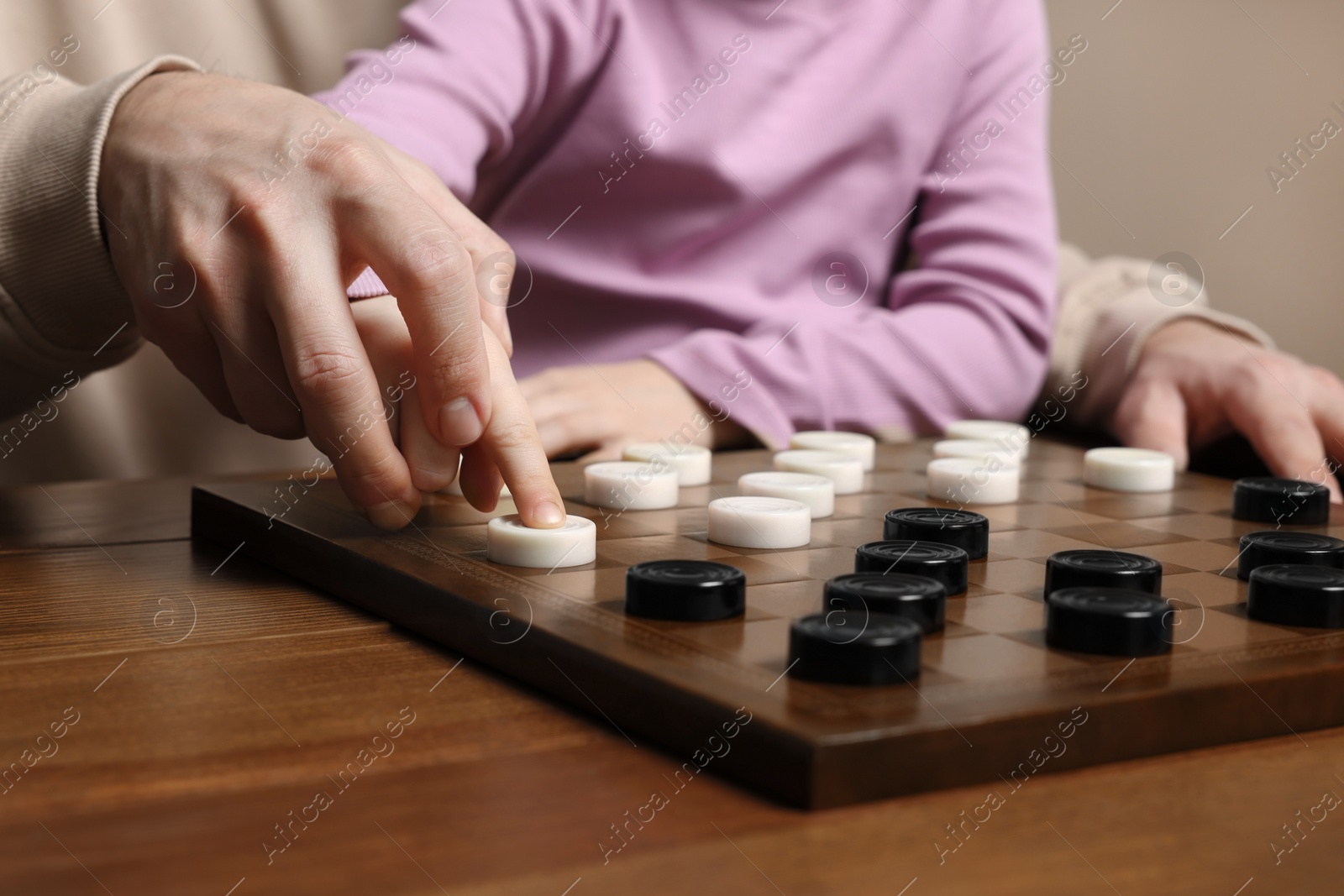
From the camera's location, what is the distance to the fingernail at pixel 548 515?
684 mm

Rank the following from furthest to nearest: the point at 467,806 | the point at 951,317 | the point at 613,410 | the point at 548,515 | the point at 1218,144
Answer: the point at 1218,144
the point at 951,317
the point at 613,410
the point at 548,515
the point at 467,806

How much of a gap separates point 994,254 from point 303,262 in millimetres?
985

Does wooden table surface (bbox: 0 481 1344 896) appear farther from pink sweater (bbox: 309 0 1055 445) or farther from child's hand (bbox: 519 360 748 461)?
pink sweater (bbox: 309 0 1055 445)

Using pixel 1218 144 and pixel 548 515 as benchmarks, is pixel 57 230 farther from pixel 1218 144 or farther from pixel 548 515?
pixel 1218 144

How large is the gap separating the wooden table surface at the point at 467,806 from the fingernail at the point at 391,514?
166 millimetres

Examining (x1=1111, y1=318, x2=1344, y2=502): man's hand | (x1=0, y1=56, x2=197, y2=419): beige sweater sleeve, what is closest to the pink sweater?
(x1=1111, y1=318, x2=1344, y2=502): man's hand

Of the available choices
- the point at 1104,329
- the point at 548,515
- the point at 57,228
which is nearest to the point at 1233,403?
the point at 1104,329

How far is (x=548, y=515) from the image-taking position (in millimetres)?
686

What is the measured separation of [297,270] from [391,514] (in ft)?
0.52

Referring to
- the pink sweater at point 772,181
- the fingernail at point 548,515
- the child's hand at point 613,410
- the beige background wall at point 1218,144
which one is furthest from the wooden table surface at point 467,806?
the beige background wall at point 1218,144

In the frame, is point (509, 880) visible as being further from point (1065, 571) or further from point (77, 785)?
point (1065, 571)

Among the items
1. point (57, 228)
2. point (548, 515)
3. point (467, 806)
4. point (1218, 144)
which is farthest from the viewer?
point (1218, 144)

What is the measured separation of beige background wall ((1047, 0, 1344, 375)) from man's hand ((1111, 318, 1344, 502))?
105 centimetres

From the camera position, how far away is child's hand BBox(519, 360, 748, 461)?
109 centimetres
